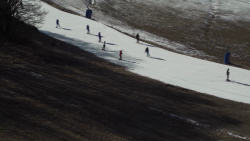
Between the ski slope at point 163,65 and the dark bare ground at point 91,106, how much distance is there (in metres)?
3.40

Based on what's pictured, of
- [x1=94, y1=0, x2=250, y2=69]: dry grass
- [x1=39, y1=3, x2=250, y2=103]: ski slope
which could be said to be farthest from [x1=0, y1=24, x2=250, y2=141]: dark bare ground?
[x1=94, y1=0, x2=250, y2=69]: dry grass

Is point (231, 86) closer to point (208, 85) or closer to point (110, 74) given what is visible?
point (208, 85)

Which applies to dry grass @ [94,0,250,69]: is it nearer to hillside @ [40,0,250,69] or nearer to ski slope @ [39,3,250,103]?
hillside @ [40,0,250,69]

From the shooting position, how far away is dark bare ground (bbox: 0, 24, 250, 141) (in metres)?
10.4

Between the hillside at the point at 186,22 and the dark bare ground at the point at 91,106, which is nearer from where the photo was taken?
the dark bare ground at the point at 91,106

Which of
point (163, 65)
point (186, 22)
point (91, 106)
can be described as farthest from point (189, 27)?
point (91, 106)

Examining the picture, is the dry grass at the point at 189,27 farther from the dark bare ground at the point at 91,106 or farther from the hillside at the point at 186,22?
the dark bare ground at the point at 91,106

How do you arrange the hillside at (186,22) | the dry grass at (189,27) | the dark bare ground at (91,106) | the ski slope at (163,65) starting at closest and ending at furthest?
the dark bare ground at (91,106) → the ski slope at (163,65) → the hillside at (186,22) → the dry grass at (189,27)

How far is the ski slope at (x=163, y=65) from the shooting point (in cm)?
2748

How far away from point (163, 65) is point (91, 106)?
66.9 feet

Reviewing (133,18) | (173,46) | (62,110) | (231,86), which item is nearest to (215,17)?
(133,18)

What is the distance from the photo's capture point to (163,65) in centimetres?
3319

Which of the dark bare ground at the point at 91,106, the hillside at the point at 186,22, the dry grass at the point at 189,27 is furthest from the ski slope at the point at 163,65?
the dry grass at the point at 189,27

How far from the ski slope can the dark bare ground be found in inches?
134
